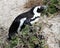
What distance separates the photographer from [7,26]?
6.22 m

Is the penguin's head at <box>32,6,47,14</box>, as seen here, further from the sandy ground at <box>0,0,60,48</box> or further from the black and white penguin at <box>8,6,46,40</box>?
the sandy ground at <box>0,0,60,48</box>

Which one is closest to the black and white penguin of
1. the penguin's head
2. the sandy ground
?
the penguin's head

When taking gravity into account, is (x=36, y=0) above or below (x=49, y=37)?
above

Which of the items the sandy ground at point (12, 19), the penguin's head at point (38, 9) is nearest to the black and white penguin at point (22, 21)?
the penguin's head at point (38, 9)

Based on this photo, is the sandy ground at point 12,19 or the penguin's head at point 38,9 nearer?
the sandy ground at point 12,19

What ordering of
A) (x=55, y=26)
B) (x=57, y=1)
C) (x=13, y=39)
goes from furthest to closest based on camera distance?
(x=57, y=1) < (x=55, y=26) < (x=13, y=39)

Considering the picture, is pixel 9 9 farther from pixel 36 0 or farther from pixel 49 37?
pixel 49 37

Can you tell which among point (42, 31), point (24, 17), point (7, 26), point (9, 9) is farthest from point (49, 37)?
point (9, 9)

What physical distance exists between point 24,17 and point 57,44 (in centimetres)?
70

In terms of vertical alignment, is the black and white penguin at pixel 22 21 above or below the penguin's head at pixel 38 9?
below

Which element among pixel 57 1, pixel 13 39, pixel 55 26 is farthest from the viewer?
pixel 57 1

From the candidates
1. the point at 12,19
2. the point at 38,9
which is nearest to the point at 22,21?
the point at 38,9

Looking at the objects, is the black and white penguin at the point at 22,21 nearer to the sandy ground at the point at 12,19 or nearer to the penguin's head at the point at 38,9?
the penguin's head at the point at 38,9

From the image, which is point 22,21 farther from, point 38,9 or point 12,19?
point 12,19
